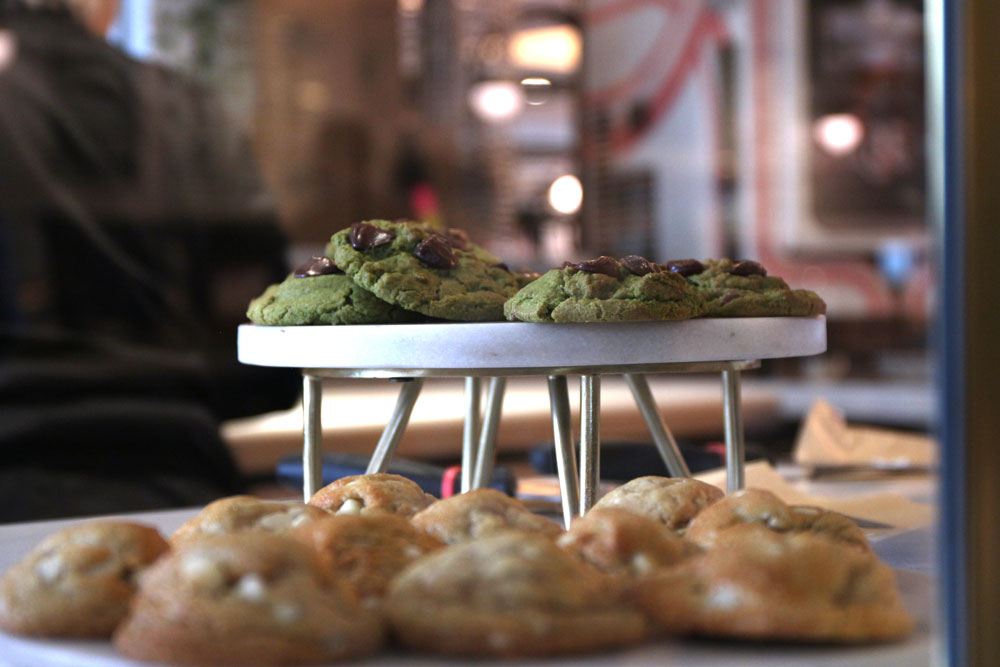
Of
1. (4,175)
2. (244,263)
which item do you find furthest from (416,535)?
(244,263)

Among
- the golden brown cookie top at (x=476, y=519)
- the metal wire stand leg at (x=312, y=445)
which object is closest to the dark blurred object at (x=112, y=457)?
the metal wire stand leg at (x=312, y=445)

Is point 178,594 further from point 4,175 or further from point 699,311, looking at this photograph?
point 4,175

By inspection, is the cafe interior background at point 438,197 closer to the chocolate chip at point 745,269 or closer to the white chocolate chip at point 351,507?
the chocolate chip at point 745,269

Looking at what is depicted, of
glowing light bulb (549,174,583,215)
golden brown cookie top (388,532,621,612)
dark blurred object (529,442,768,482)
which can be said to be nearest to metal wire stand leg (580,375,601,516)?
golden brown cookie top (388,532,621,612)

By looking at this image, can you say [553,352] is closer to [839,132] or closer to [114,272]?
[114,272]

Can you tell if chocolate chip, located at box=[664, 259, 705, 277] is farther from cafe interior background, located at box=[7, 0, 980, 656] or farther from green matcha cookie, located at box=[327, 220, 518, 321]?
cafe interior background, located at box=[7, 0, 980, 656]

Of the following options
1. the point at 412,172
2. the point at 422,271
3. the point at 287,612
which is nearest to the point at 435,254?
the point at 422,271
